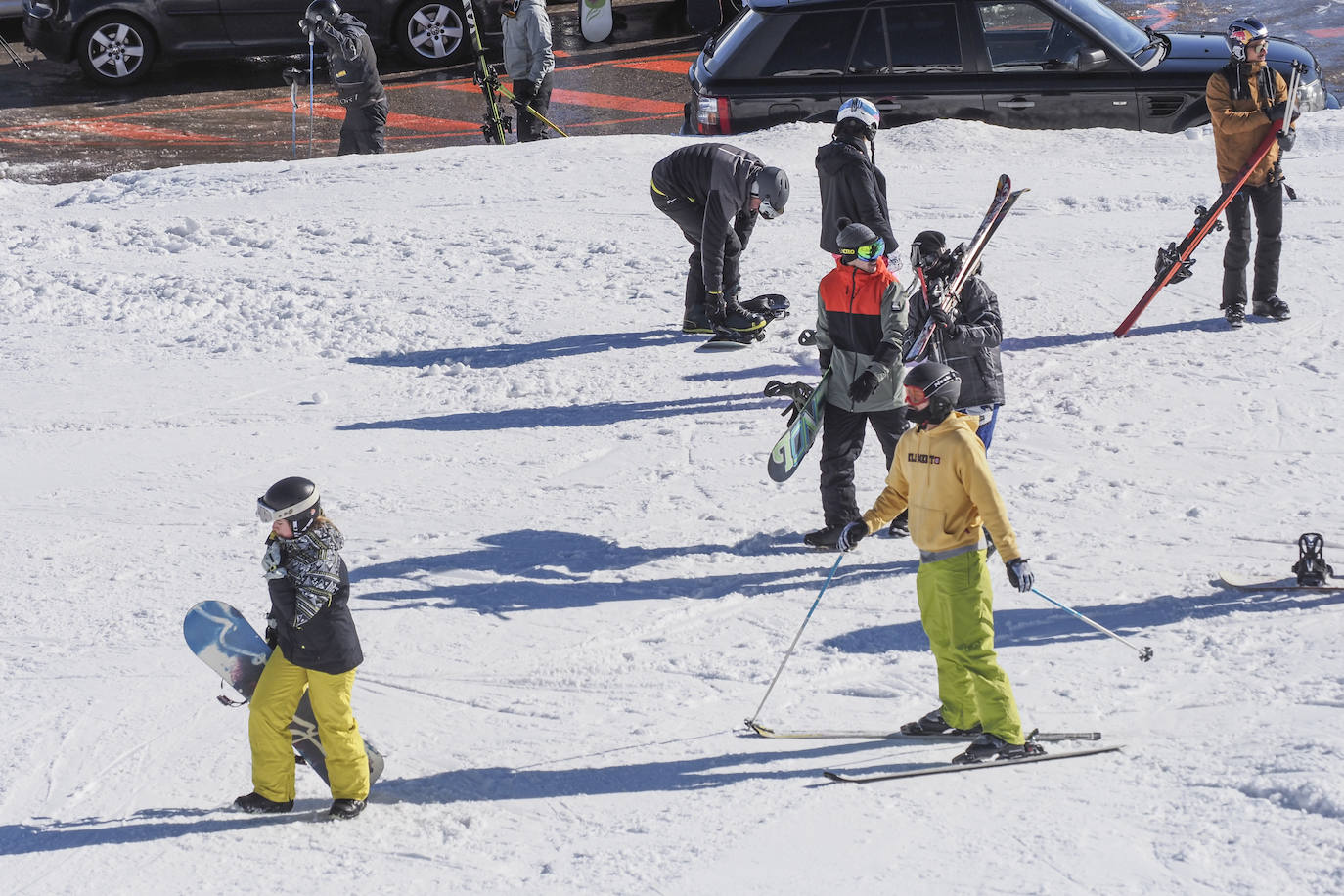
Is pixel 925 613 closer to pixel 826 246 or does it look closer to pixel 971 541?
pixel 971 541

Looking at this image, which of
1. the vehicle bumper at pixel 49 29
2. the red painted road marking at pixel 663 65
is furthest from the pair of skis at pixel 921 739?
the vehicle bumper at pixel 49 29

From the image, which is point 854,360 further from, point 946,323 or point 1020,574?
point 1020,574

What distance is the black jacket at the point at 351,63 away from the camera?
11.9m

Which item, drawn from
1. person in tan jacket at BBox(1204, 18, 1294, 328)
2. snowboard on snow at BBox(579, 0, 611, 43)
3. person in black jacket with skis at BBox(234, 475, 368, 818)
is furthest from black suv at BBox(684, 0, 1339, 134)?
person in black jacket with skis at BBox(234, 475, 368, 818)

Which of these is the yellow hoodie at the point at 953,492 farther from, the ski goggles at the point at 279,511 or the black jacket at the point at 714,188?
the black jacket at the point at 714,188

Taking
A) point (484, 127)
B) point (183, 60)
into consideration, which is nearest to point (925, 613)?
point (484, 127)

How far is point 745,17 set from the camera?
11656 mm

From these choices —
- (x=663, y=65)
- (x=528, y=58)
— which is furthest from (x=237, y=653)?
(x=663, y=65)

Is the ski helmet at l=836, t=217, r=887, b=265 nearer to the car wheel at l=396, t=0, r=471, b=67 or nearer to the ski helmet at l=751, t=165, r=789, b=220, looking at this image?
the ski helmet at l=751, t=165, r=789, b=220

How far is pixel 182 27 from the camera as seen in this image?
50.6 feet

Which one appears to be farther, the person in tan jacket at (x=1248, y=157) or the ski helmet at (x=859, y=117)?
the person in tan jacket at (x=1248, y=157)

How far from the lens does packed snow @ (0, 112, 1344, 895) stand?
4.88m

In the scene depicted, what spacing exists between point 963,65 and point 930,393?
7.22m

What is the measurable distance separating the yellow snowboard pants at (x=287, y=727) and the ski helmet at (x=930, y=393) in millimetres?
2086
